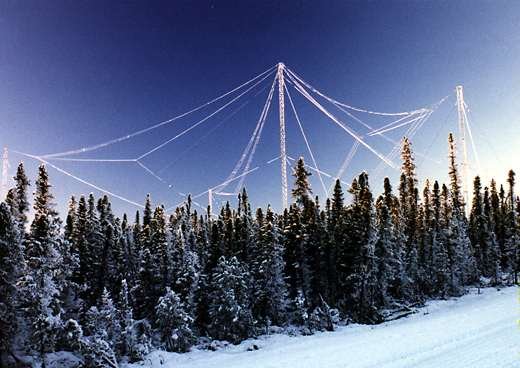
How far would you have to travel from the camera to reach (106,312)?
35.1 metres

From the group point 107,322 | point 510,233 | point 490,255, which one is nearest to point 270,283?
point 107,322

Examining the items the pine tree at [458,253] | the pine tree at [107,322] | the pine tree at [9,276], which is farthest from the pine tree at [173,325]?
the pine tree at [458,253]

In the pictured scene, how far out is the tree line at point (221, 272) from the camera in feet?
99.8

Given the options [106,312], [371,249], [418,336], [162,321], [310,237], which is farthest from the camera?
[310,237]

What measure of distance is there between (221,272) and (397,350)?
2265 cm

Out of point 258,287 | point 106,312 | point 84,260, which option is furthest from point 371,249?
point 84,260

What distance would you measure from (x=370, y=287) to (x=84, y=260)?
3634cm

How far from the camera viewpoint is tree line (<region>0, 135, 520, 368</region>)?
30422 mm

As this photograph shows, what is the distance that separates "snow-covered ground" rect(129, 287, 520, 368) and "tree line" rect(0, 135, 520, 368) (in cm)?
411

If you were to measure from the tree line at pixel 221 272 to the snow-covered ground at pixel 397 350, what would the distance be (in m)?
4.11

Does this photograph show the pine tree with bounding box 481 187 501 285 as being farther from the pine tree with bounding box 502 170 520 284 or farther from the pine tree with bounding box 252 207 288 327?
the pine tree with bounding box 252 207 288 327

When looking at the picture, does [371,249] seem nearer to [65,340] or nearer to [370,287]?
[370,287]

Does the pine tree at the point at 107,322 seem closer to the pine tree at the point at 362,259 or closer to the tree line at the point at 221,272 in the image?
the tree line at the point at 221,272

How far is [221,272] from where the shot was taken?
4322 cm
